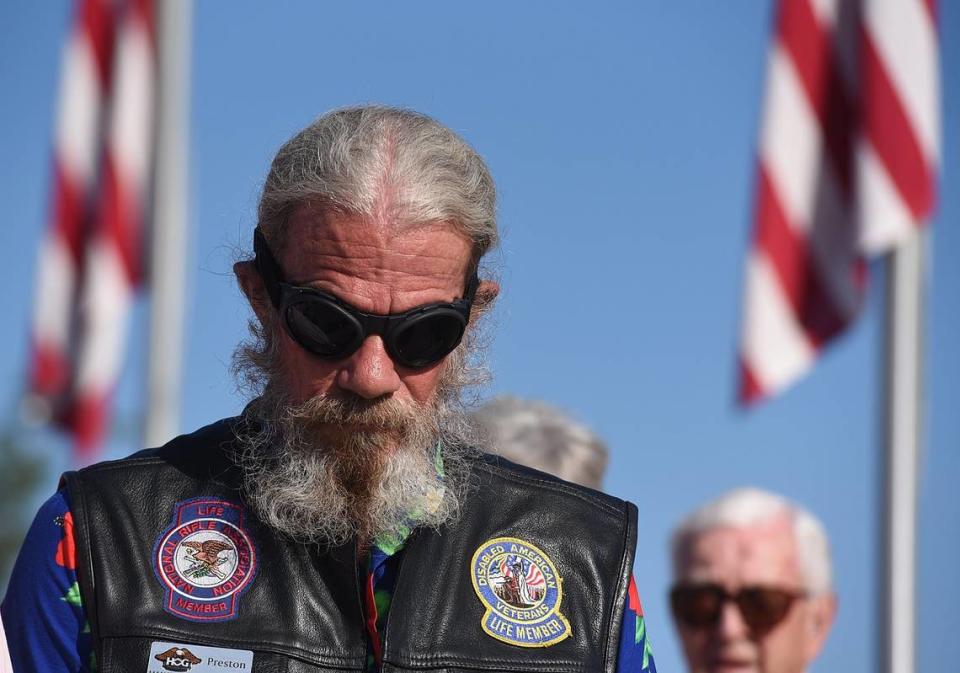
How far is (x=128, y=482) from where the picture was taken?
107 inches

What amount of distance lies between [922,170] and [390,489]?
404cm

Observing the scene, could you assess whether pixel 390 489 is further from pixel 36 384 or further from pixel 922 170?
pixel 36 384

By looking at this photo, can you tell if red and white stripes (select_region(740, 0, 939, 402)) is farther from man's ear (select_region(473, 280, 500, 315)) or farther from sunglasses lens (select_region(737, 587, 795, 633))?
man's ear (select_region(473, 280, 500, 315))

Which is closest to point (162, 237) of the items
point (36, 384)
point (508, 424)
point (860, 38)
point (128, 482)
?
point (36, 384)

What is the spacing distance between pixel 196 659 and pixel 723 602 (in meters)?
2.42

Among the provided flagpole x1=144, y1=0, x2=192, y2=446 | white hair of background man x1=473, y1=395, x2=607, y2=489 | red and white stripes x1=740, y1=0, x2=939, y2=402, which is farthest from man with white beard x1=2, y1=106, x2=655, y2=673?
flagpole x1=144, y1=0, x2=192, y2=446

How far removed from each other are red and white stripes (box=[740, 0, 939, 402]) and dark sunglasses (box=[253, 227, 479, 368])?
3.89 meters

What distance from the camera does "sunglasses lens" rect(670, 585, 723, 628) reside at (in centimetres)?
465

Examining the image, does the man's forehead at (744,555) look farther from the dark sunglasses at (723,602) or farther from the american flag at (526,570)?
the american flag at (526,570)

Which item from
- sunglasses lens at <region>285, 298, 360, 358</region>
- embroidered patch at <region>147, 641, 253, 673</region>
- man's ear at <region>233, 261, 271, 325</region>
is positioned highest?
man's ear at <region>233, 261, 271, 325</region>

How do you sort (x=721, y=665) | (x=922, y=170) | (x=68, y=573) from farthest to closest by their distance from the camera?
1. (x=922, y=170)
2. (x=721, y=665)
3. (x=68, y=573)

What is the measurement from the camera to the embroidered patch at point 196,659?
99.9 inches

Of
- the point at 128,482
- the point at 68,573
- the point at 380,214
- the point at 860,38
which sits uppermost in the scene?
the point at 860,38

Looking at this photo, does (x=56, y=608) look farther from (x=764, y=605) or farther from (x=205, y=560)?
(x=764, y=605)
